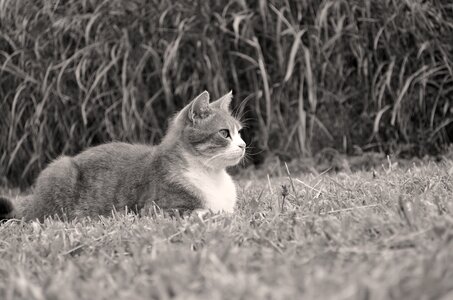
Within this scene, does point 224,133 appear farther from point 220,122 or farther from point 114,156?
point 114,156

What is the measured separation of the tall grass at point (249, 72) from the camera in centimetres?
545

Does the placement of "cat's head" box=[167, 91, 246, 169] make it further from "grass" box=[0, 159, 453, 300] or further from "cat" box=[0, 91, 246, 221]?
"grass" box=[0, 159, 453, 300]

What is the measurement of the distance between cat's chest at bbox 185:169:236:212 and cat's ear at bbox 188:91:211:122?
405 mm

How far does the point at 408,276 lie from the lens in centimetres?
127

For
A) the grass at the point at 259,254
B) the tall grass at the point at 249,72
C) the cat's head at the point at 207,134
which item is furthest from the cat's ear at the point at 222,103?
the tall grass at the point at 249,72

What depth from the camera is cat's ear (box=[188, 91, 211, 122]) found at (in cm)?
363

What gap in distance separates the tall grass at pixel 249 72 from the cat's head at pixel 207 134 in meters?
1.66

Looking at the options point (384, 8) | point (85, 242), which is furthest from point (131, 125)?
point (85, 242)

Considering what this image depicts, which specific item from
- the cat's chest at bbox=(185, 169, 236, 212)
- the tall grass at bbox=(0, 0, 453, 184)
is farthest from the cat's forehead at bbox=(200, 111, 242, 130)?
the tall grass at bbox=(0, 0, 453, 184)

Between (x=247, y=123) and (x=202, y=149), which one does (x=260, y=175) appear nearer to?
(x=247, y=123)

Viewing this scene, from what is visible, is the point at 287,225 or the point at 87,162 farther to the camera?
the point at 87,162

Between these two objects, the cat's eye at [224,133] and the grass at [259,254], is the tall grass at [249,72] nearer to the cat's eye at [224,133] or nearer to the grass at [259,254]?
the cat's eye at [224,133]

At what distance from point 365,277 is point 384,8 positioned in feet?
15.3

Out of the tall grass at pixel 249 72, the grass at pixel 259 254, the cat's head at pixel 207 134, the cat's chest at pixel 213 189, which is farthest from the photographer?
the tall grass at pixel 249 72
